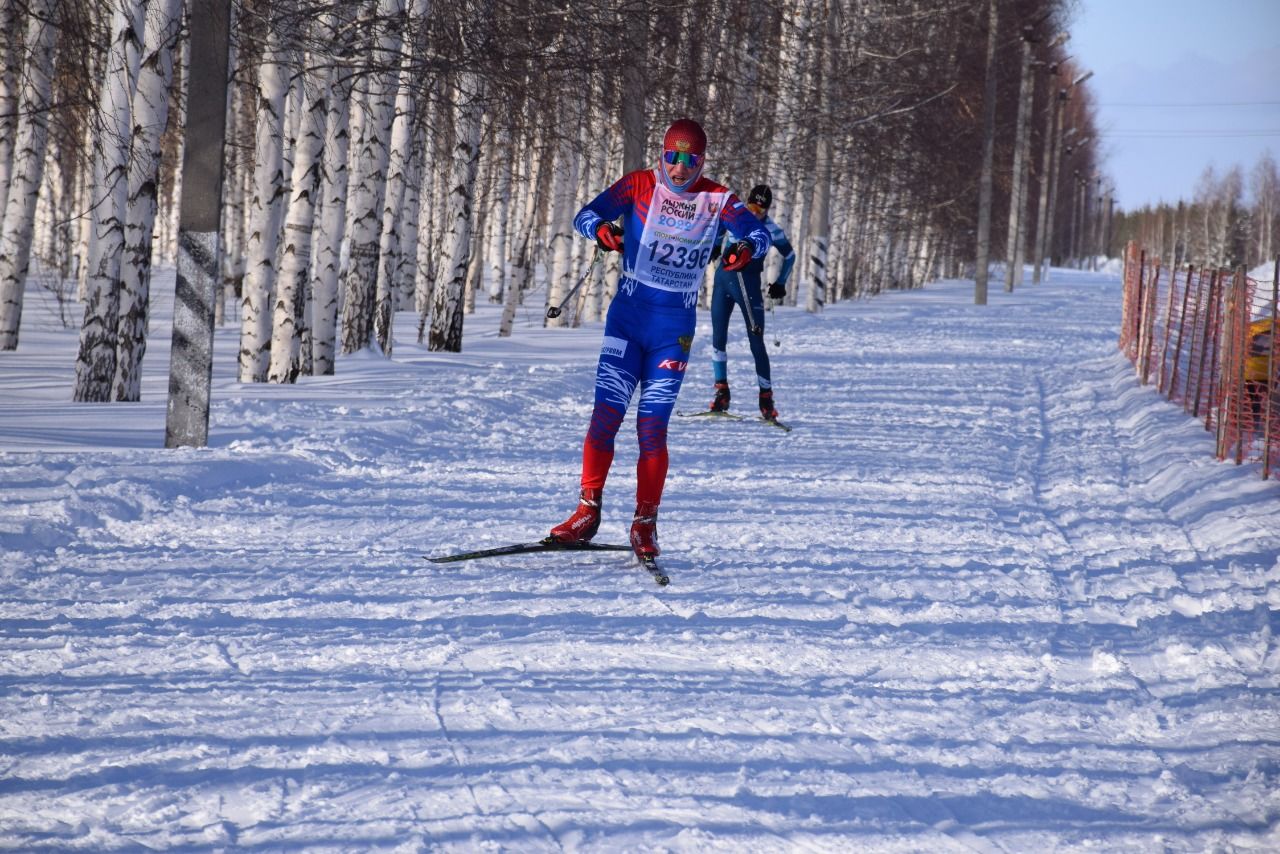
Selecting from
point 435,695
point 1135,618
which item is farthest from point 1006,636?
point 435,695

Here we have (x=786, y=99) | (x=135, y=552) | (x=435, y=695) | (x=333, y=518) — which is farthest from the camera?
(x=786, y=99)

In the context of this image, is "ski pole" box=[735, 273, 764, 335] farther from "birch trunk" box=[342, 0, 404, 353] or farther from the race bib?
the race bib

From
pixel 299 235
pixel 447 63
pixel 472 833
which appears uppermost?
pixel 447 63

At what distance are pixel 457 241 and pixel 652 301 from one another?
38.1 feet

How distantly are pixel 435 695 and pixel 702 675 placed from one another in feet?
3.13

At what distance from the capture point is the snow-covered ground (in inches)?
135

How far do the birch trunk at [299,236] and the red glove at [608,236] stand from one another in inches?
295

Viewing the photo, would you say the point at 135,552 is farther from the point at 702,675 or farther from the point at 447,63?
the point at 447,63

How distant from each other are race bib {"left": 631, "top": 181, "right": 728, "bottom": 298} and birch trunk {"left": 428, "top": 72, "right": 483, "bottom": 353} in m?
10.7

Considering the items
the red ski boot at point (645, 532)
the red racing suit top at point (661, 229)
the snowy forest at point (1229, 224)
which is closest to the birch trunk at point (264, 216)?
the red racing suit top at point (661, 229)

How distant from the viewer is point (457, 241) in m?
18.0

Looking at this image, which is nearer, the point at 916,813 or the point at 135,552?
the point at 916,813

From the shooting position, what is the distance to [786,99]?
99.7 ft

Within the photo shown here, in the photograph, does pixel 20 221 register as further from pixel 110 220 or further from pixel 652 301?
pixel 652 301
